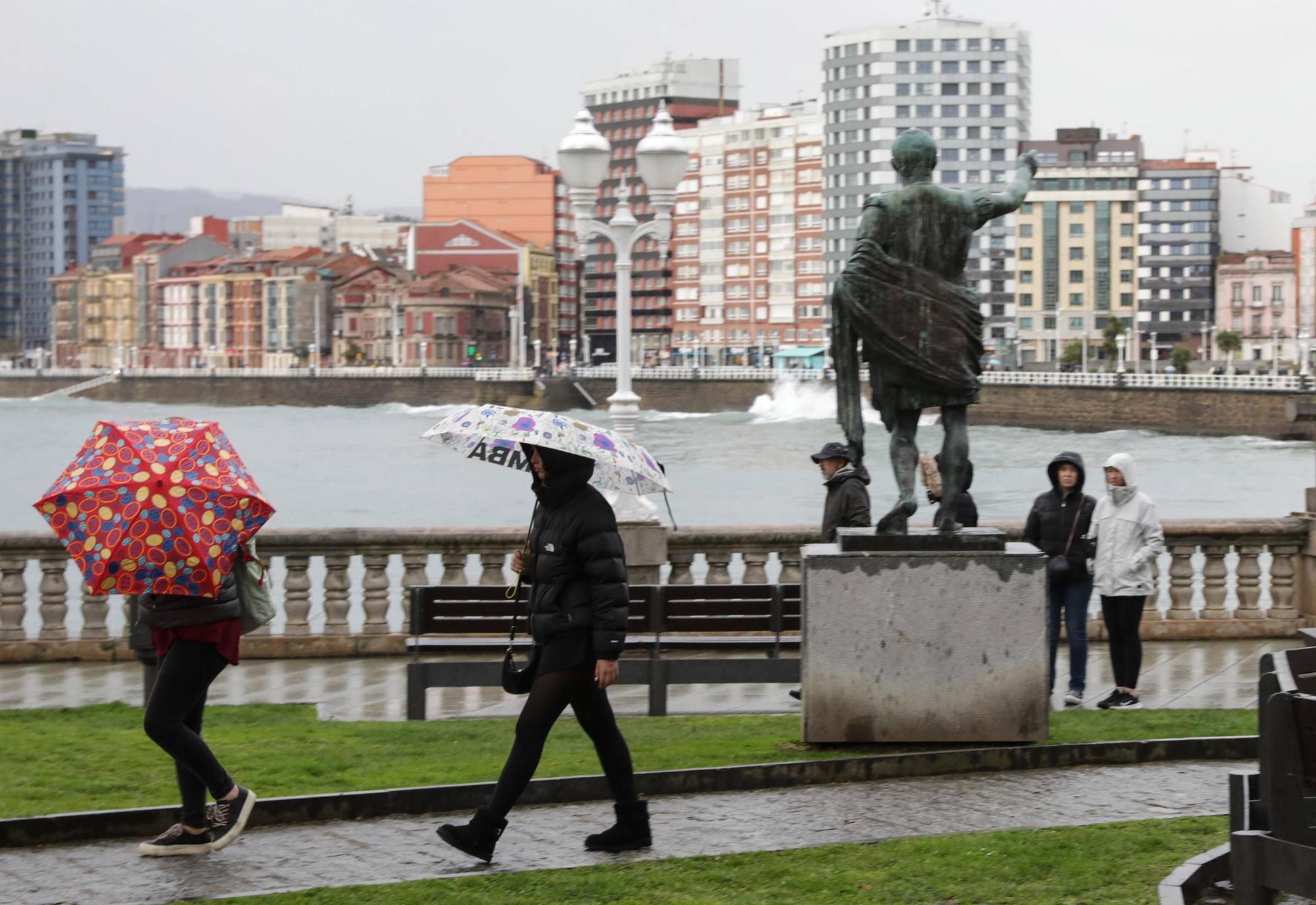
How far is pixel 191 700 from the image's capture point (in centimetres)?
631

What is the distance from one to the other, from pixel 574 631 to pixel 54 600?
6.77 m

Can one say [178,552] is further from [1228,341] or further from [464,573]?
[1228,341]

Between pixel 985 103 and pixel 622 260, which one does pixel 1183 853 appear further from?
pixel 985 103

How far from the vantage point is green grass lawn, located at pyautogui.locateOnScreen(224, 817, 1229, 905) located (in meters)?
5.56

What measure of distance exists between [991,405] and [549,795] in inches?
3716

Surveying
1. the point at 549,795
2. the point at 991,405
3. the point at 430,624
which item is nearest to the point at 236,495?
the point at 549,795

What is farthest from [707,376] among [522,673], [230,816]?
[230,816]

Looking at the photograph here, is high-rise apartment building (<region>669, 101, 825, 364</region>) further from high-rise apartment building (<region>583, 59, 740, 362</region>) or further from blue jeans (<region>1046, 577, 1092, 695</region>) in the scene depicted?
blue jeans (<region>1046, 577, 1092, 695</region>)

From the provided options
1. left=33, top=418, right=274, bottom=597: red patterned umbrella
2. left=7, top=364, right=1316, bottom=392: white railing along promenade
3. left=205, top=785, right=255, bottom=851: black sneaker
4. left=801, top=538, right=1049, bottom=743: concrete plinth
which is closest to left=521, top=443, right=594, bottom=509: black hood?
left=33, top=418, right=274, bottom=597: red patterned umbrella

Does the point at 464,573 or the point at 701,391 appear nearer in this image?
the point at 464,573

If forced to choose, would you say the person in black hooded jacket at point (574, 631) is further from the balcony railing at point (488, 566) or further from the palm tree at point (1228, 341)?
the palm tree at point (1228, 341)

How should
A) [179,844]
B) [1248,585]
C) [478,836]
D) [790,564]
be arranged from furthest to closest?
[790,564], [1248,585], [179,844], [478,836]

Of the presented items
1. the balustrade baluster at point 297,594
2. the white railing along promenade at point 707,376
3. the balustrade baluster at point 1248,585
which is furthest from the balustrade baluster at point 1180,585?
the white railing along promenade at point 707,376

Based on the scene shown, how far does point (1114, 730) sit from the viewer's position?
830cm
